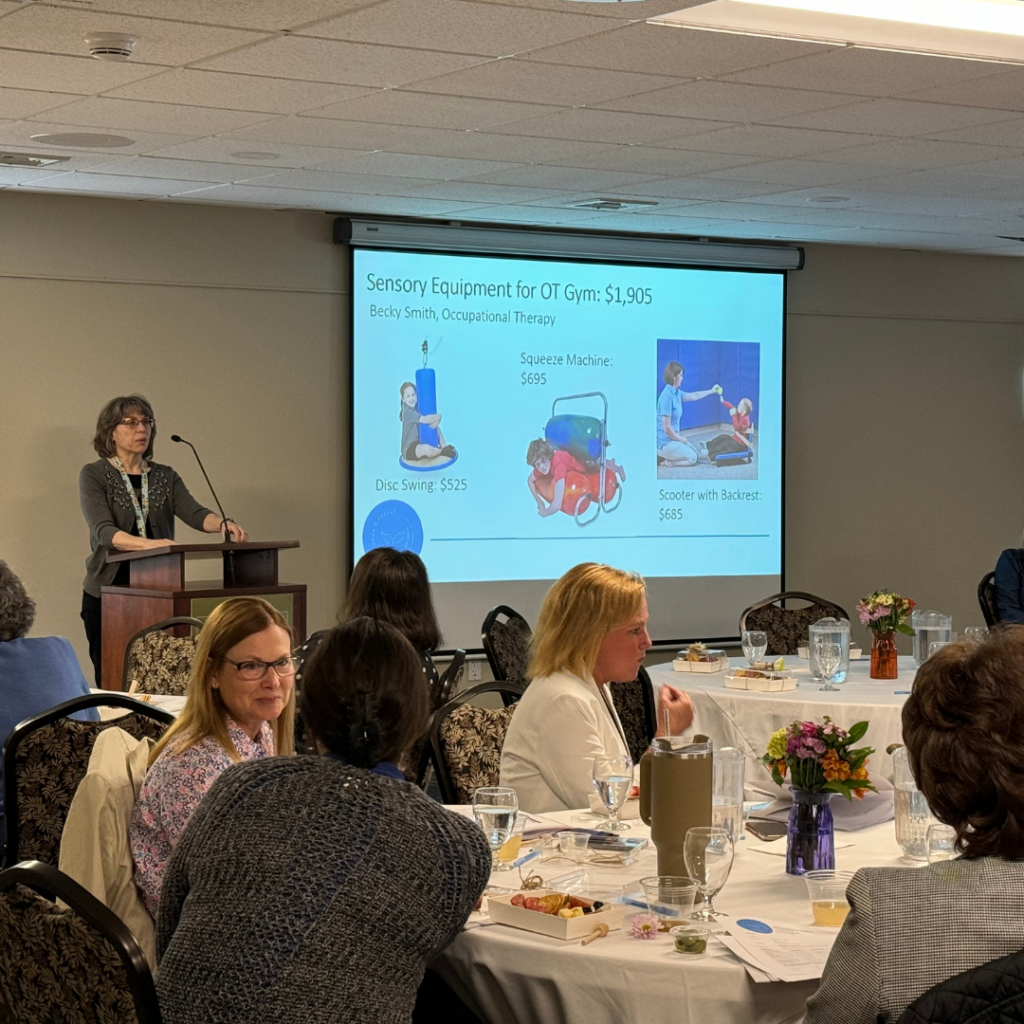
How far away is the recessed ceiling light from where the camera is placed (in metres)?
5.89

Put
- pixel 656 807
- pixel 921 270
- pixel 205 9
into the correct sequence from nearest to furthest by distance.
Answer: pixel 656 807 < pixel 205 9 < pixel 921 270

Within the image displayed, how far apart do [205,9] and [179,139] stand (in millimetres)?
1952

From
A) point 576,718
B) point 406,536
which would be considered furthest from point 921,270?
point 576,718

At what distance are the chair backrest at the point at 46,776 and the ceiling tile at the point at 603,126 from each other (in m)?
2.90

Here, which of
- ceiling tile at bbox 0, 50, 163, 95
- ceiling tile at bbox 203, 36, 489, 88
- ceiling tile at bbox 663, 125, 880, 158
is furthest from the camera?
ceiling tile at bbox 663, 125, 880, 158

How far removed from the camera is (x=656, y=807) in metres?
2.73

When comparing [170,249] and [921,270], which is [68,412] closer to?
[170,249]

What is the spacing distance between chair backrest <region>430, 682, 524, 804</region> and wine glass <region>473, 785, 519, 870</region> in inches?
34.4

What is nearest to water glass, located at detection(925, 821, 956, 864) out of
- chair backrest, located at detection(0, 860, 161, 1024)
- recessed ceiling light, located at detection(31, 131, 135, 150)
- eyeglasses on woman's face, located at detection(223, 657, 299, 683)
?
eyeglasses on woman's face, located at detection(223, 657, 299, 683)

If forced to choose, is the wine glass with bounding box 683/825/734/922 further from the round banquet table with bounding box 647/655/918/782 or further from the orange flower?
the round banquet table with bounding box 647/655/918/782

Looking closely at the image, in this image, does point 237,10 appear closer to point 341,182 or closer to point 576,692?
point 576,692

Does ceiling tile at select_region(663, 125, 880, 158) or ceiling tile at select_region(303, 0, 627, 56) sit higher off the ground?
ceiling tile at select_region(663, 125, 880, 158)

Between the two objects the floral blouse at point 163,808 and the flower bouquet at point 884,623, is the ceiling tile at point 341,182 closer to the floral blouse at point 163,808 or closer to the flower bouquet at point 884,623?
the flower bouquet at point 884,623

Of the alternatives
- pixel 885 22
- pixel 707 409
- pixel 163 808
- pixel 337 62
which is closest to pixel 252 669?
pixel 163 808
